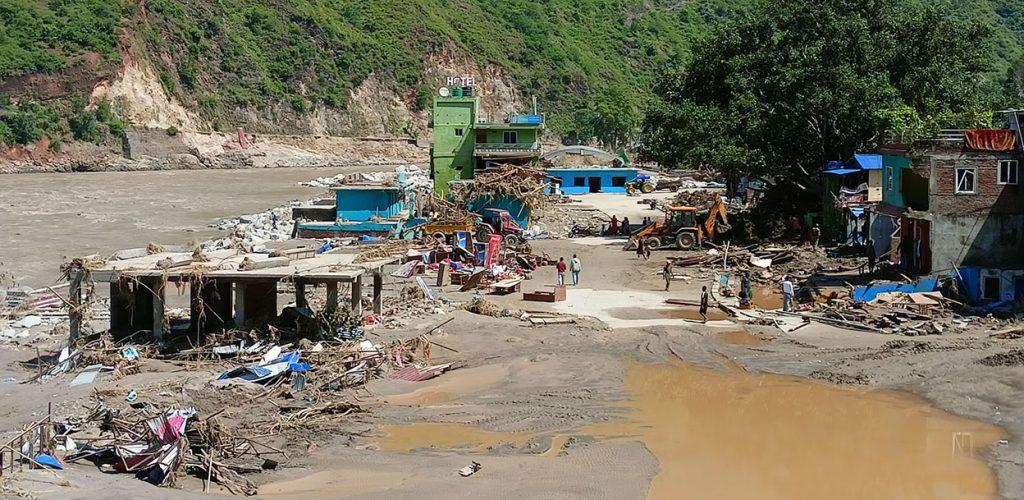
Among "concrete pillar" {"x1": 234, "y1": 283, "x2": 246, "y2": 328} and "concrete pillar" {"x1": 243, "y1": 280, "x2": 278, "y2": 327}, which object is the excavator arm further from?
"concrete pillar" {"x1": 234, "y1": 283, "x2": 246, "y2": 328}

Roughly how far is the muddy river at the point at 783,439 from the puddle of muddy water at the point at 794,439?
2 centimetres

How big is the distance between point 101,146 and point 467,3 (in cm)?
6226

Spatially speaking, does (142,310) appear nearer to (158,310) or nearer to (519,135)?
(158,310)

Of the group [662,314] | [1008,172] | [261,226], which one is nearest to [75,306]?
[662,314]

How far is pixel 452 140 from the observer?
57.9 metres

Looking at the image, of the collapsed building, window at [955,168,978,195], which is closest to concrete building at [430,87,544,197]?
the collapsed building

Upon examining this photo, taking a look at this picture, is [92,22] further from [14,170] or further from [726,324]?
[726,324]

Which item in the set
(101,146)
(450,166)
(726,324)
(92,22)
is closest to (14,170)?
(101,146)

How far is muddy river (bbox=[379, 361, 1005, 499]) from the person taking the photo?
15.5m

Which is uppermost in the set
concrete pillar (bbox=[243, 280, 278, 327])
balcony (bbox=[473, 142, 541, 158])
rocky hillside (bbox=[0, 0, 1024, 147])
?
rocky hillside (bbox=[0, 0, 1024, 147])

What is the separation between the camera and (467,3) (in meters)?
150

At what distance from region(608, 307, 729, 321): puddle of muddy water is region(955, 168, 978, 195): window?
660cm

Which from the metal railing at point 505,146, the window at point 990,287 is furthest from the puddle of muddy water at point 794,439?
the metal railing at point 505,146

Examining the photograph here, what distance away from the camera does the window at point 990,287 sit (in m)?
26.3
